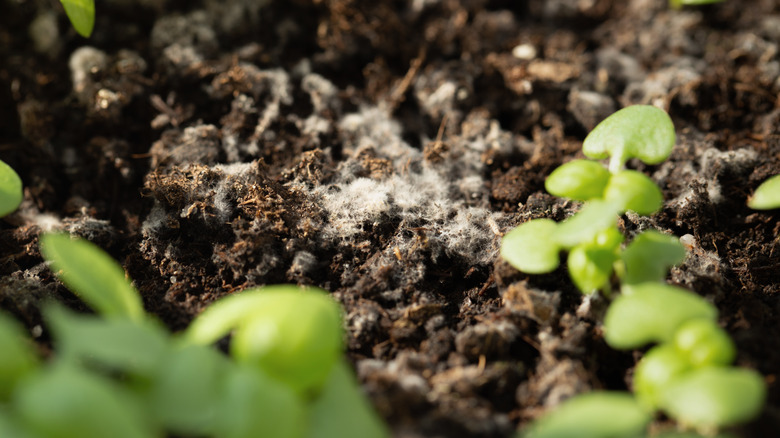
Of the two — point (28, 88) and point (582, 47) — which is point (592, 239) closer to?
point (582, 47)

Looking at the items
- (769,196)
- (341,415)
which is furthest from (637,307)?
(341,415)

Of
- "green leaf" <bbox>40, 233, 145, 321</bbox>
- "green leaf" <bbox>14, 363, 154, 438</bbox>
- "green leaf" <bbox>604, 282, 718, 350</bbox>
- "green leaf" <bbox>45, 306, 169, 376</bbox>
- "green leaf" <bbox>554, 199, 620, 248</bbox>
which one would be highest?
"green leaf" <bbox>554, 199, 620, 248</bbox>

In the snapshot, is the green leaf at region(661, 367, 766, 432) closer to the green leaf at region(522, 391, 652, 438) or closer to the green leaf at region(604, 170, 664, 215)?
the green leaf at region(522, 391, 652, 438)

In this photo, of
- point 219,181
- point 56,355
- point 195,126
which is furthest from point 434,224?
A: point 56,355

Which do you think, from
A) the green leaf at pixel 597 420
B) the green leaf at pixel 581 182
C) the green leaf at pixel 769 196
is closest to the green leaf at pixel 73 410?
the green leaf at pixel 597 420

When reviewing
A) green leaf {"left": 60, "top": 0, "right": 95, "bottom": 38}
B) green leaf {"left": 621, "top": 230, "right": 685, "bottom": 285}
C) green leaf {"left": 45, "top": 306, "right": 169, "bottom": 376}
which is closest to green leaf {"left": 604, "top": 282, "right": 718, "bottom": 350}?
green leaf {"left": 621, "top": 230, "right": 685, "bottom": 285}

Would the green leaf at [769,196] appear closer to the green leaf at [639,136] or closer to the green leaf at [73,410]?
the green leaf at [639,136]
